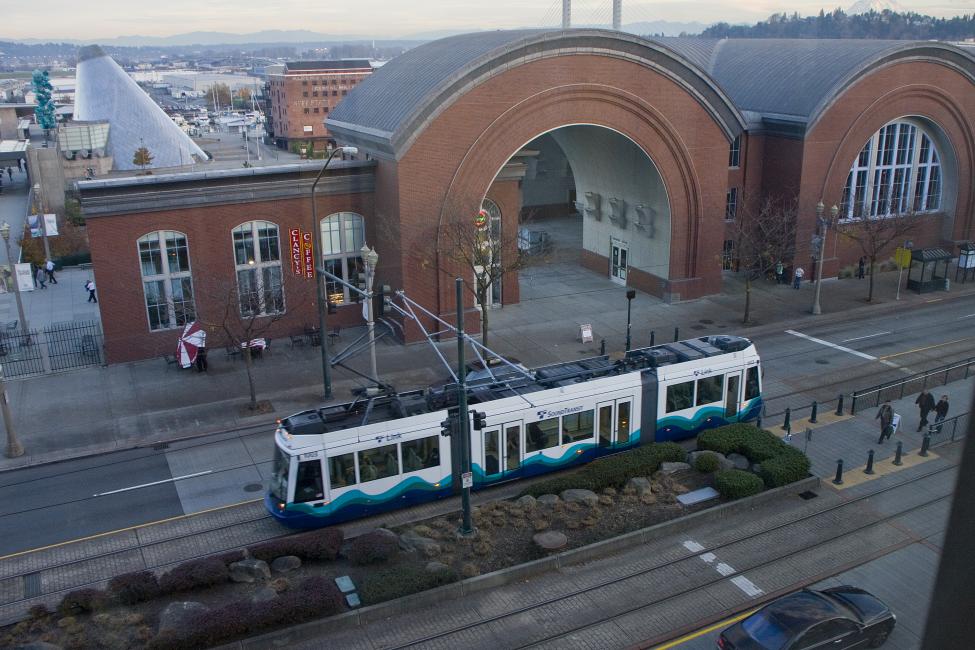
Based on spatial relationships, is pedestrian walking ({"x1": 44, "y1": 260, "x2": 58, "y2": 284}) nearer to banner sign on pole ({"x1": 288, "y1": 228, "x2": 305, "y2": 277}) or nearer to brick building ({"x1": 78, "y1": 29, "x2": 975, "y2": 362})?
brick building ({"x1": 78, "y1": 29, "x2": 975, "y2": 362})

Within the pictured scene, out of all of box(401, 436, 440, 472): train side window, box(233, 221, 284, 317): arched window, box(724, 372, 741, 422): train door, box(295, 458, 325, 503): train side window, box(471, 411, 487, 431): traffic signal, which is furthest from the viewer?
box(233, 221, 284, 317): arched window

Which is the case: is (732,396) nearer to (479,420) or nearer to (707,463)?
(707,463)

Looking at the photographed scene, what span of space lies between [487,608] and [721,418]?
1100 centimetres

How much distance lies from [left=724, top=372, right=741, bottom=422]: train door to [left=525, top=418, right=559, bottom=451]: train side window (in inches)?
240

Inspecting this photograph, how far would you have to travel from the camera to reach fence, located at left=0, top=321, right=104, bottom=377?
32781 mm

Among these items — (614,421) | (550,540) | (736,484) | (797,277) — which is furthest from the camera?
(797,277)

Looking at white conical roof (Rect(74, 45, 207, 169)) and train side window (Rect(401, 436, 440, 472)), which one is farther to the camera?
white conical roof (Rect(74, 45, 207, 169))

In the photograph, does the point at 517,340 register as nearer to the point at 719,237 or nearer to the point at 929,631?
the point at 719,237

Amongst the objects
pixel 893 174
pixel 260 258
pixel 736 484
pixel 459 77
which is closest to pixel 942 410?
pixel 736 484

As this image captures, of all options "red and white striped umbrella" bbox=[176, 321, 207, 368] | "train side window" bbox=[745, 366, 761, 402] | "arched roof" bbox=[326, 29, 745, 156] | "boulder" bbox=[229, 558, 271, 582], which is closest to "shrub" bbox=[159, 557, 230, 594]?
"boulder" bbox=[229, 558, 271, 582]

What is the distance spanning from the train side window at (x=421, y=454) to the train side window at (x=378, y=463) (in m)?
0.29

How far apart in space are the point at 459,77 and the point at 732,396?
17.3 metres

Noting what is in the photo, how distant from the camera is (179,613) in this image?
1636cm

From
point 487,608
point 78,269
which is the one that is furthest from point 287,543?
→ point 78,269
